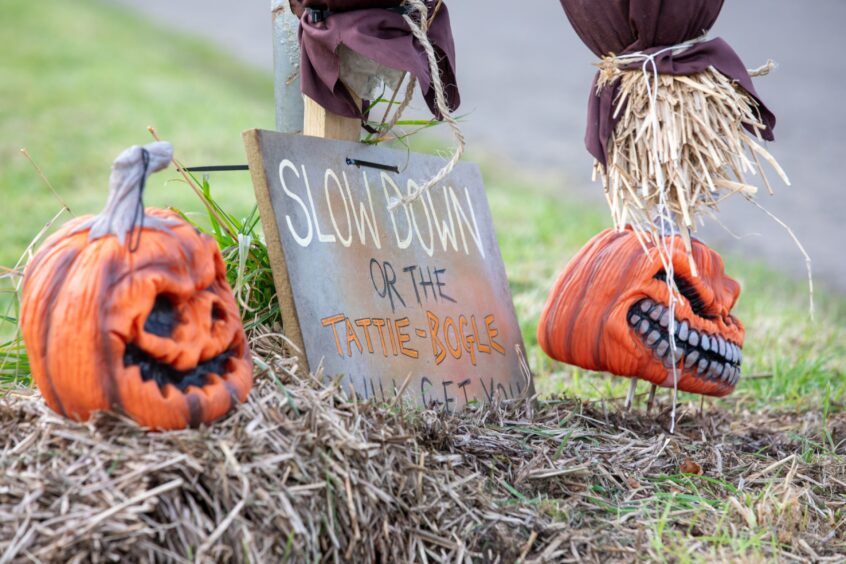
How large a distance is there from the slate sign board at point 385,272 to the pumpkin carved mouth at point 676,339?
0.48m

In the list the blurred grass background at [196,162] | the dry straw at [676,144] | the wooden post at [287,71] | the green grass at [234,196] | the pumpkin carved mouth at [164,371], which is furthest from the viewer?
the blurred grass background at [196,162]

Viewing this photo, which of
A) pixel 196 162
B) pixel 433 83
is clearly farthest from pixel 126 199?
pixel 196 162

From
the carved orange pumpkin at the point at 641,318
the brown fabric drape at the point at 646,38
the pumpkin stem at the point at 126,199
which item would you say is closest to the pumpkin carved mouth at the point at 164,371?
the pumpkin stem at the point at 126,199

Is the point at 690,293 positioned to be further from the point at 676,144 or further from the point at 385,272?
the point at 385,272

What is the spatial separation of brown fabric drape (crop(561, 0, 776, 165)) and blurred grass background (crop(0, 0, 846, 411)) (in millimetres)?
914

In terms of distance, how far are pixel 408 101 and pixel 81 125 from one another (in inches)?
271

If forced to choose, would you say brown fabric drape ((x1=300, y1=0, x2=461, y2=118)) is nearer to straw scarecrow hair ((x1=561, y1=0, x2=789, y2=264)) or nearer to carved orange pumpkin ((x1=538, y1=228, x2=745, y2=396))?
straw scarecrow hair ((x1=561, y1=0, x2=789, y2=264))

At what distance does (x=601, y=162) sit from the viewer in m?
2.56

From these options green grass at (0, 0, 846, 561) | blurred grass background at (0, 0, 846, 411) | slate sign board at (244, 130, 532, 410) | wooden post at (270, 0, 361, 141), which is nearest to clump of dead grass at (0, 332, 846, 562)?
green grass at (0, 0, 846, 561)

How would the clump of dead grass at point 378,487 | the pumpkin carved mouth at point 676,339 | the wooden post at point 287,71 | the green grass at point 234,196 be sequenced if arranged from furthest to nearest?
the wooden post at point 287,71
the pumpkin carved mouth at point 676,339
the green grass at point 234,196
the clump of dead grass at point 378,487

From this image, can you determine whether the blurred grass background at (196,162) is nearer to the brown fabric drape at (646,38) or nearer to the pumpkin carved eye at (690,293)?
the pumpkin carved eye at (690,293)

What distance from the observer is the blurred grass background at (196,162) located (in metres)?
3.76

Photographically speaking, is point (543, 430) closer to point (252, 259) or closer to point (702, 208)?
point (702, 208)

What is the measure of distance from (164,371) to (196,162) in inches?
231
